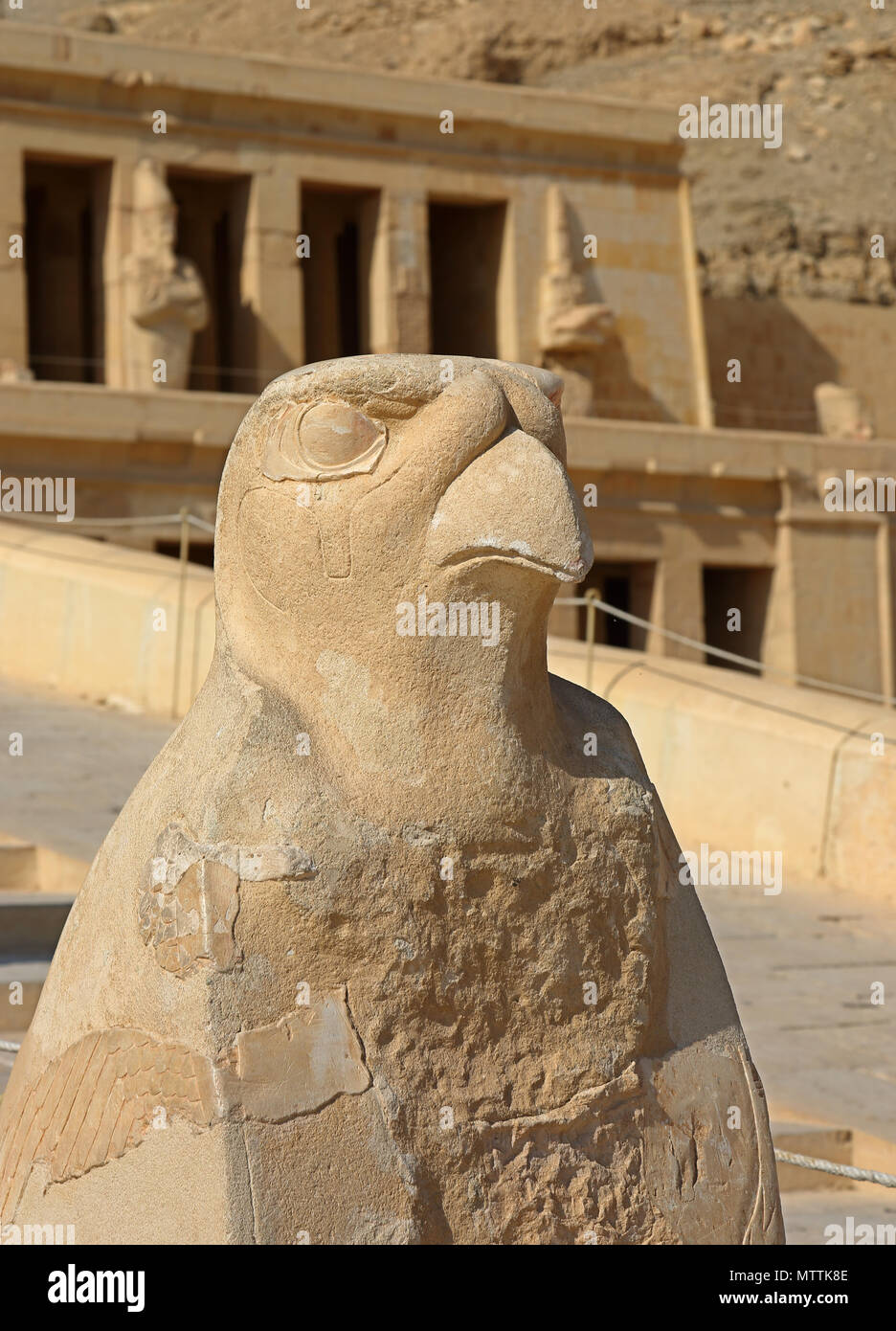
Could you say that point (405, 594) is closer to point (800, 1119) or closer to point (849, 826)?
point (800, 1119)

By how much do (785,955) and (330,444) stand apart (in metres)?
4.24

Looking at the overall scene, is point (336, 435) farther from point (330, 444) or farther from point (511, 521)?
point (511, 521)

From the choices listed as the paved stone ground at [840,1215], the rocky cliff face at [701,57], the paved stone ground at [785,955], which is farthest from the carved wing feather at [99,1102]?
the rocky cliff face at [701,57]

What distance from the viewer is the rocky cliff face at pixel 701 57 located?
1144 inches

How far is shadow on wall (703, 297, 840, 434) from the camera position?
2350cm

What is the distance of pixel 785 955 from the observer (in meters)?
6.35

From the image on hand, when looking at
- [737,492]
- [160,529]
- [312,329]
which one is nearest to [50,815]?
[160,529]

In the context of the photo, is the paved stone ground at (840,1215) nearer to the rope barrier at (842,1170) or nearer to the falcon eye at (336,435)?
the rope barrier at (842,1170)

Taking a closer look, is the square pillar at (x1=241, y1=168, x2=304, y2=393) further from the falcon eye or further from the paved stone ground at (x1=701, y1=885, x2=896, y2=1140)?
the falcon eye

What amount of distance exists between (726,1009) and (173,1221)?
94 centimetres

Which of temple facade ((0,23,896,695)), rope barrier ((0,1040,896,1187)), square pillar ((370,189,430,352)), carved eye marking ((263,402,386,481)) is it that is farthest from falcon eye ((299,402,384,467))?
square pillar ((370,189,430,352))

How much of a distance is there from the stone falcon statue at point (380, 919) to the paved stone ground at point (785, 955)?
1.55 metres

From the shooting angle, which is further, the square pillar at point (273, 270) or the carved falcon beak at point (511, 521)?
the square pillar at point (273, 270)

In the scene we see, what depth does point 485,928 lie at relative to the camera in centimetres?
260
